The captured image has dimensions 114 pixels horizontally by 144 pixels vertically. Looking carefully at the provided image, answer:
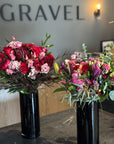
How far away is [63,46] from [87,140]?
2.91m

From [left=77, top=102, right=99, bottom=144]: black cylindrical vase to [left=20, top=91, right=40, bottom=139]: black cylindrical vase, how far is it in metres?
0.28

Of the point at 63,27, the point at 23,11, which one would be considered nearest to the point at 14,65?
the point at 23,11

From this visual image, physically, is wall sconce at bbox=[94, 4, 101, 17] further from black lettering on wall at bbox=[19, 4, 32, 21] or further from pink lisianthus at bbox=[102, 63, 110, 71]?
pink lisianthus at bbox=[102, 63, 110, 71]

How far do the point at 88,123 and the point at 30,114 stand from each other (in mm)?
339

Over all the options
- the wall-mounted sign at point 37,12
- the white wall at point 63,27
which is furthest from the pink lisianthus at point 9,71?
the wall-mounted sign at point 37,12

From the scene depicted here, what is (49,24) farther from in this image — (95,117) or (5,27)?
(95,117)

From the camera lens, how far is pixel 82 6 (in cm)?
389

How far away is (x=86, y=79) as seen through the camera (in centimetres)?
90

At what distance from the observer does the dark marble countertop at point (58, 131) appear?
1121mm

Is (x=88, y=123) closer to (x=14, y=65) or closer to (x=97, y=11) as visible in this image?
(x=14, y=65)

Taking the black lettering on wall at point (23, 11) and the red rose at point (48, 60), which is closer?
the red rose at point (48, 60)

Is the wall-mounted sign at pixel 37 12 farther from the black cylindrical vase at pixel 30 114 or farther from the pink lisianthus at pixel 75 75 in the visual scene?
the pink lisianthus at pixel 75 75

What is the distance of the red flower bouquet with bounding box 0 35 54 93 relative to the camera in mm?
1022

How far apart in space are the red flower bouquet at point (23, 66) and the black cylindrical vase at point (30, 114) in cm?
7
